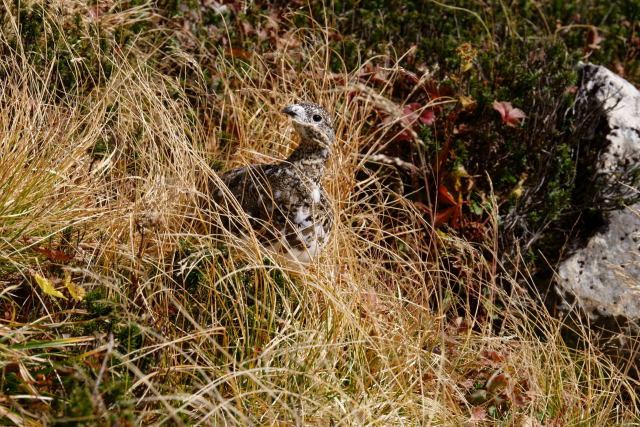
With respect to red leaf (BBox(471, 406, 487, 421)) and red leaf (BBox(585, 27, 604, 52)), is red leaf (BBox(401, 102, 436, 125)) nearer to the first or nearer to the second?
red leaf (BBox(471, 406, 487, 421))

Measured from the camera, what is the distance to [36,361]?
270cm

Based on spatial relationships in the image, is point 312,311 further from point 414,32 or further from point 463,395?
point 414,32

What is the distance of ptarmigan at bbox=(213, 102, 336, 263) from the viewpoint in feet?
10.9

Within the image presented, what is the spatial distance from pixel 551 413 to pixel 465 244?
875 millimetres

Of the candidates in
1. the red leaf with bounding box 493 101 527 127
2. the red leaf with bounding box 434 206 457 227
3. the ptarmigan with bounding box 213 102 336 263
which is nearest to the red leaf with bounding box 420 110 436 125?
the red leaf with bounding box 493 101 527 127

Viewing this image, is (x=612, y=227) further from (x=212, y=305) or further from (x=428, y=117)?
(x=212, y=305)

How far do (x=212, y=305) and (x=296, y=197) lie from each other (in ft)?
1.94

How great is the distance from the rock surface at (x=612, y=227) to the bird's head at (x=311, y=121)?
1.43 m

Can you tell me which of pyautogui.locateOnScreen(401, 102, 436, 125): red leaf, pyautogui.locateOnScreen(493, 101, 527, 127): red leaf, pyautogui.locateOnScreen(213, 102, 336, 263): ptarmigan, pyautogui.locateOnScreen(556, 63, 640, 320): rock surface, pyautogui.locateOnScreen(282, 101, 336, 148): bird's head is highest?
pyautogui.locateOnScreen(282, 101, 336, 148): bird's head

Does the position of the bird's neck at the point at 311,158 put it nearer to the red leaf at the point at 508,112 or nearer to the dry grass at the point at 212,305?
the dry grass at the point at 212,305

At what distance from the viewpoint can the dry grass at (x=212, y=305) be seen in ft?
8.74

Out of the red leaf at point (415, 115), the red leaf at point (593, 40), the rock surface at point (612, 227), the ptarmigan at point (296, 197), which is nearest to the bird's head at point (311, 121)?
the ptarmigan at point (296, 197)

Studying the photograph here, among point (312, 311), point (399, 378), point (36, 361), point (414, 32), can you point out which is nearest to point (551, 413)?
point (399, 378)

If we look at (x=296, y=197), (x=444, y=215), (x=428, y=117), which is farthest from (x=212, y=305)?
(x=428, y=117)
